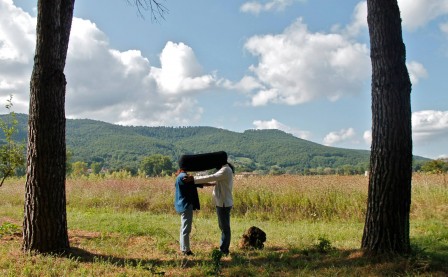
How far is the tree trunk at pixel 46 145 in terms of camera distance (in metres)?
6.59

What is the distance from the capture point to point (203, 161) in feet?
24.0

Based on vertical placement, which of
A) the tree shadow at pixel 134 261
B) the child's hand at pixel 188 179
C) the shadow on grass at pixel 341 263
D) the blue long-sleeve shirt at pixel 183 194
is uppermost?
the child's hand at pixel 188 179

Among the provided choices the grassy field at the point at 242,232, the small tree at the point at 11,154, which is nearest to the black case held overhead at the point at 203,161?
Result: the grassy field at the point at 242,232

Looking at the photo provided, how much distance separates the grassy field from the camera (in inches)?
237

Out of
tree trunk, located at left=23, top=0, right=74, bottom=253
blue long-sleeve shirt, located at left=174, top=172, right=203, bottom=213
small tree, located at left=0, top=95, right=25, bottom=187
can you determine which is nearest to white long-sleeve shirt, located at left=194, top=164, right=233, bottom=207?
blue long-sleeve shirt, located at left=174, top=172, right=203, bottom=213

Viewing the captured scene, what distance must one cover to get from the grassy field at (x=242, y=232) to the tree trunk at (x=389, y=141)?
1.45 ft

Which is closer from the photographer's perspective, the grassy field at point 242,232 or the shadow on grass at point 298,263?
the shadow on grass at point 298,263

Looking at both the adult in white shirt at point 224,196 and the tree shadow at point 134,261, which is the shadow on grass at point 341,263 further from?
the tree shadow at point 134,261

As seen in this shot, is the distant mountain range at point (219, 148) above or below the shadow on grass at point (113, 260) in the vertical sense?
above

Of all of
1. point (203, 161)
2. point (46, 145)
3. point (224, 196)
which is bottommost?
point (224, 196)

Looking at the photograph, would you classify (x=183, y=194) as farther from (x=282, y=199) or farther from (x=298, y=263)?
(x=282, y=199)

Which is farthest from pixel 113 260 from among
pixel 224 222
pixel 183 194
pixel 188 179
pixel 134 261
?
pixel 224 222

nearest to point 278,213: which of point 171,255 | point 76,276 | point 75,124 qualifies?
point 171,255

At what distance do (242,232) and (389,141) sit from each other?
517 centimetres
